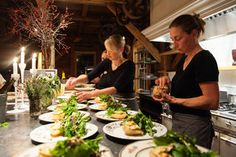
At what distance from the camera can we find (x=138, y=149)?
0.92 metres

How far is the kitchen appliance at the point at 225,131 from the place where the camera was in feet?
7.73

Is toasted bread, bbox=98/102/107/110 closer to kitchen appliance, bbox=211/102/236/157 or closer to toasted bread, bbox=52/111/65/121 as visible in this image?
toasted bread, bbox=52/111/65/121

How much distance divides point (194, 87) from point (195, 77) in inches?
2.8

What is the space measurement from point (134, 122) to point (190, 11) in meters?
1.89

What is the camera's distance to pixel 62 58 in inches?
331

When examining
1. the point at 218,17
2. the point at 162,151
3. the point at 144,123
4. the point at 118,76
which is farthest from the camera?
the point at 218,17

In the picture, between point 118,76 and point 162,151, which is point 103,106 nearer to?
point 118,76

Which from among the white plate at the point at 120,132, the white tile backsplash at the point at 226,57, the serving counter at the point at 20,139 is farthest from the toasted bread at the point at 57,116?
the white tile backsplash at the point at 226,57

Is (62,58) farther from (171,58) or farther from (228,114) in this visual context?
(228,114)

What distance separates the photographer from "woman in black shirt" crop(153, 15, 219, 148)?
1365mm

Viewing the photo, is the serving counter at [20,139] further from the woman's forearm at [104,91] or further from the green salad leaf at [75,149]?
the woman's forearm at [104,91]

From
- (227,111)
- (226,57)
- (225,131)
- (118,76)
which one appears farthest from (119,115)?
(226,57)

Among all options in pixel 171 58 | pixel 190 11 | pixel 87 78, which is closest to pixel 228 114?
pixel 190 11

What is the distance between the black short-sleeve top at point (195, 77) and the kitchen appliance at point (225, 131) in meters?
1.13
